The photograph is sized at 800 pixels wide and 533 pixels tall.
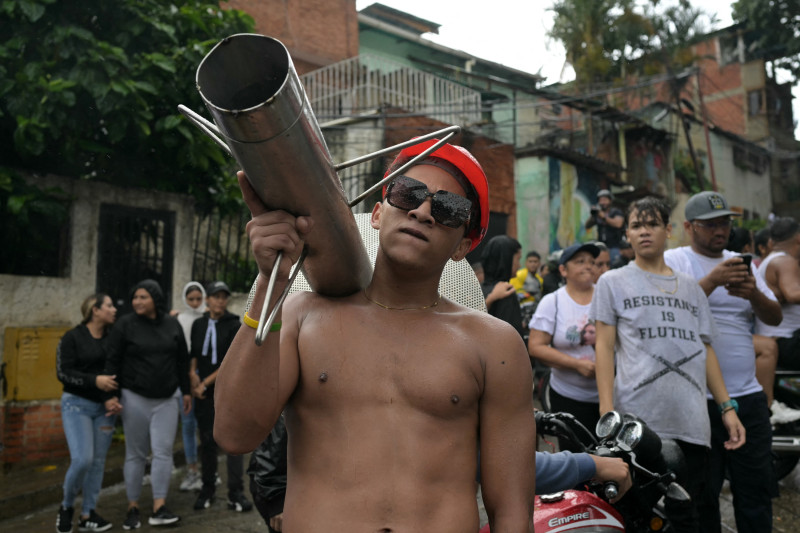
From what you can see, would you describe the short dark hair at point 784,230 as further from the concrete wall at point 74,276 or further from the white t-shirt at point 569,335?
the concrete wall at point 74,276

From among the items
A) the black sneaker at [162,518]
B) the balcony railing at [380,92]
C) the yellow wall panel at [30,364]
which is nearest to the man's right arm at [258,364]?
the black sneaker at [162,518]

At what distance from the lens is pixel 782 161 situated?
33688mm

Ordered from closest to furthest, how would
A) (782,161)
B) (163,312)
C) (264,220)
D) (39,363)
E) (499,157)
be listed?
(264,220)
(163,312)
(39,363)
(499,157)
(782,161)

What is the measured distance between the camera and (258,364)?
5.71ft

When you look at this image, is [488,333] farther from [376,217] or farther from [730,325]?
[730,325]

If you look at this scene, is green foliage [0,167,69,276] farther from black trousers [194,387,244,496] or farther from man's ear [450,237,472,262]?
man's ear [450,237,472,262]

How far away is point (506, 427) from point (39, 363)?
7.66 metres

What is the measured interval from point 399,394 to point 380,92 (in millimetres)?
16360

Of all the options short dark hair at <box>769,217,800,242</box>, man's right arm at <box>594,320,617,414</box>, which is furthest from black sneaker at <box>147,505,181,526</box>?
short dark hair at <box>769,217,800,242</box>

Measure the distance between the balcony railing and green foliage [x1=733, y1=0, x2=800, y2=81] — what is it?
16093mm

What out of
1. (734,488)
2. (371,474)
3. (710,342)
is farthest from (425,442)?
(734,488)

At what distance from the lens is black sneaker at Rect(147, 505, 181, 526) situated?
602cm

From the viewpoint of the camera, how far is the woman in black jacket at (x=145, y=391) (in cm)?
622

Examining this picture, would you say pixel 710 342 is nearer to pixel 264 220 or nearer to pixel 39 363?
pixel 264 220
